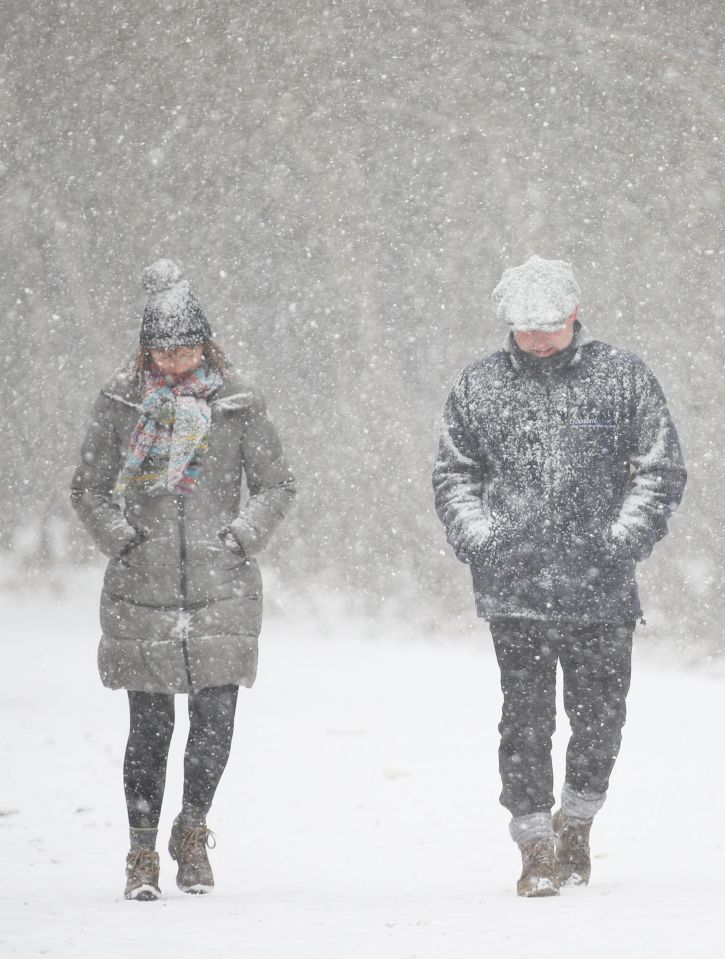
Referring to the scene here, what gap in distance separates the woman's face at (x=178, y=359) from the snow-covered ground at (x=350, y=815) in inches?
51.1

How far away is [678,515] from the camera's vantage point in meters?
6.67

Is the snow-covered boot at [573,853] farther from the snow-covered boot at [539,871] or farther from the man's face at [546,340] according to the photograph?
the man's face at [546,340]

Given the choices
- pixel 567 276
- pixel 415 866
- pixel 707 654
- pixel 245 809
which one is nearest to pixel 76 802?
pixel 245 809

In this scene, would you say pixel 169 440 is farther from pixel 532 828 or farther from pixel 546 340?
pixel 532 828

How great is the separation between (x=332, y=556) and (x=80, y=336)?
1737mm

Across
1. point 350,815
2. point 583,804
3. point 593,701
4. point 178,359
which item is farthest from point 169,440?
point 350,815

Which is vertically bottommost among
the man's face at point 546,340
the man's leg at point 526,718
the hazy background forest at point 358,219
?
the man's leg at point 526,718

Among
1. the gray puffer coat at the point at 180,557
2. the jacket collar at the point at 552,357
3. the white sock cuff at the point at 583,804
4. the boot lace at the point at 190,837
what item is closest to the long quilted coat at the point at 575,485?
the jacket collar at the point at 552,357

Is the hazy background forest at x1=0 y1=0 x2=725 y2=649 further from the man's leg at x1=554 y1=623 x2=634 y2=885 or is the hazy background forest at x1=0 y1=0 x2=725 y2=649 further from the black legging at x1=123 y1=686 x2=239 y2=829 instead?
the black legging at x1=123 y1=686 x2=239 y2=829

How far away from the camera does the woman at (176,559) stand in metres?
3.37

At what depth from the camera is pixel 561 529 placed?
333cm

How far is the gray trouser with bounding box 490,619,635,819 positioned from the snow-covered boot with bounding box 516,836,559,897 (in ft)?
0.29

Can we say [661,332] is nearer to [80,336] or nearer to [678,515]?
[678,515]

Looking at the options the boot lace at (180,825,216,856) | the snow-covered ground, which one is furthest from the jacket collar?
the boot lace at (180,825,216,856)
